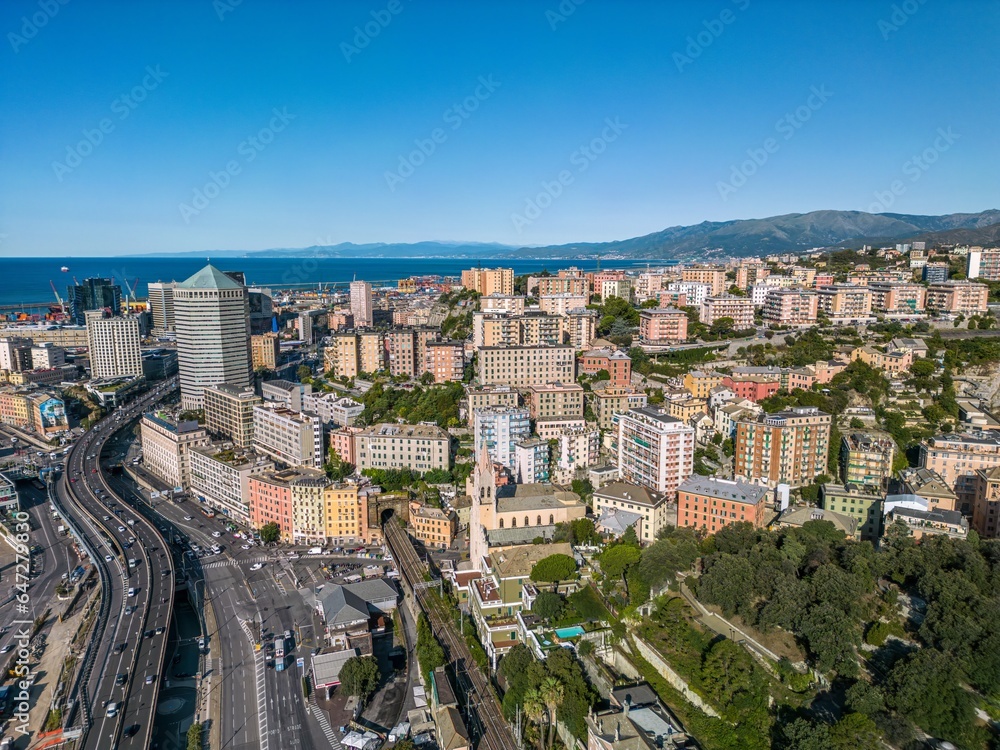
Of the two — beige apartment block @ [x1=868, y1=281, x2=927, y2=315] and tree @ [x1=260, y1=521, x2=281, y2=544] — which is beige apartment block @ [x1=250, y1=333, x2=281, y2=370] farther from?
beige apartment block @ [x1=868, y1=281, x2=927, y2=315]

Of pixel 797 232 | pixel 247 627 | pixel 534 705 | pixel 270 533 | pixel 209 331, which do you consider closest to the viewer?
pixel 534 705

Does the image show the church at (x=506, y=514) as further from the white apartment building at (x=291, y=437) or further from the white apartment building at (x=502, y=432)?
the white apartment building at (x=291, y=437)

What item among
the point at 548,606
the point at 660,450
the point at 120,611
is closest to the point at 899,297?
the point at 660,450

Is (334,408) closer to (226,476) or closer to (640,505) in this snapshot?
(226,476)

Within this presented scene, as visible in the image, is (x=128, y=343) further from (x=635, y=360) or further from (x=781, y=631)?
(x=781, y=631)

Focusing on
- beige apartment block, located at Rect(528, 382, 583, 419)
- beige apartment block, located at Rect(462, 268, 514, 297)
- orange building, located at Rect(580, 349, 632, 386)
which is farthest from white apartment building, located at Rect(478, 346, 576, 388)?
beige apartment block, located at Rect(462, 268, 514, 297)
